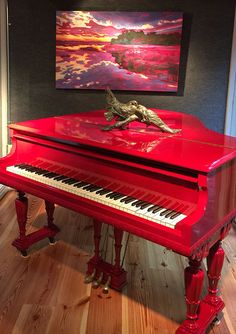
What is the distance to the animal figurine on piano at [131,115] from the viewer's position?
2.22 m

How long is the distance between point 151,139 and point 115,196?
0.39 meters

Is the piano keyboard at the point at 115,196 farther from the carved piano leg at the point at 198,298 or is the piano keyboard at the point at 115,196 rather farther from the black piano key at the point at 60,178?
the carved piano leg at the point at 198,298

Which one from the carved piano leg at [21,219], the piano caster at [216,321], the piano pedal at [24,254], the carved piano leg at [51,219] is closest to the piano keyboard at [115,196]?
the carved piano leg at [21,219]

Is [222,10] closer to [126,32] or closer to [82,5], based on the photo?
[126,32]

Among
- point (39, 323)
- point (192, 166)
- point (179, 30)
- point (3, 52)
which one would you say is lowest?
point (39, 323)

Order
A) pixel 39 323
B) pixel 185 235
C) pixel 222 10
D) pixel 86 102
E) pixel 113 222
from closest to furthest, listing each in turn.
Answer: pixel 185 235 < pixel 113 222 < pixel 39 323 < pixel 222 10 < pixel 86 102

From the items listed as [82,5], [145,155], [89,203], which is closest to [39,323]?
[89,203]

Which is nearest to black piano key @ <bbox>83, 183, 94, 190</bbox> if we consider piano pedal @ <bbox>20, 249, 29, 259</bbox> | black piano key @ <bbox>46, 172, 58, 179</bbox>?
black piano key @ <bbox>46, 172, 58, 179</bbox>

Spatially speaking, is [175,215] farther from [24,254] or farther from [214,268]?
[24,254]

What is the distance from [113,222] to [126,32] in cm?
252

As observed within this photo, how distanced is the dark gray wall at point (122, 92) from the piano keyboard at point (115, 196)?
6.05ft

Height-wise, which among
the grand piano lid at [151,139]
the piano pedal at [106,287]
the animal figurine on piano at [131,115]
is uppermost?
the animal figurine on piano at [131,115]

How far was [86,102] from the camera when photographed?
4.09m

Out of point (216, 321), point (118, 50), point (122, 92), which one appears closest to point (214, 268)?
point (216, 321)
